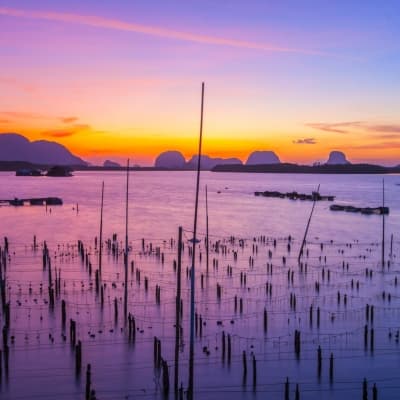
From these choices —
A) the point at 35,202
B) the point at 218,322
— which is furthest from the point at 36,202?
the point at 218,322

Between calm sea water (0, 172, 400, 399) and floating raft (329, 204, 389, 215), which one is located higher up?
floating raft (329, 204, 389, 215)

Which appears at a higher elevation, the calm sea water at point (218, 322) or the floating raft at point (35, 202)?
the floating raft at point (35, 202)

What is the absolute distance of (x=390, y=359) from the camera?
17031mm

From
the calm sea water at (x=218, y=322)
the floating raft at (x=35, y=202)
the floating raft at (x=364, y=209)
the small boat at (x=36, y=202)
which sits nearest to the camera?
the calm sea water at (x=218, y=322)

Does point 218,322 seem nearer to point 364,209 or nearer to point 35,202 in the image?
point 364,209

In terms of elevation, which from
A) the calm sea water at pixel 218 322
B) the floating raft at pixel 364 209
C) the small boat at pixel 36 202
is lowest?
the calm sea water at pixel 218 322

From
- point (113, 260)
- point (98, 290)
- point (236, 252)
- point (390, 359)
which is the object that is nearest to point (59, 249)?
point (113, 260)

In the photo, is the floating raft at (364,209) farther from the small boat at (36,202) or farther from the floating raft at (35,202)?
the small boat at (36,202)

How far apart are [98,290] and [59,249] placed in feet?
46.3

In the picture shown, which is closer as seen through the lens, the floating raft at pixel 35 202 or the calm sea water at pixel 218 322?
the calm sea water at pixel 218 322

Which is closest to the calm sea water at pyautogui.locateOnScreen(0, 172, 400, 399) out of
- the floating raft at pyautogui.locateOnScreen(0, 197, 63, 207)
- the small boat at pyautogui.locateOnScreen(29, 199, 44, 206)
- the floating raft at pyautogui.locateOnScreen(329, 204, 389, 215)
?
the floating raft at pyautogui.locateOnScreen(329, 204, 389, 215)

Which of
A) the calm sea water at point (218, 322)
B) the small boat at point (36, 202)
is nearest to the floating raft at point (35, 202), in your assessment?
the small boat at point (36, 202)

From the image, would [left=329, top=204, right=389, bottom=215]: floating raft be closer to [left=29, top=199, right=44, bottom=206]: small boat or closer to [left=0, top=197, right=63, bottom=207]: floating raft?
[left=0, top=197, right=63, bottom=207]: floating raft

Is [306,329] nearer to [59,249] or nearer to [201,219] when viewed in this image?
[59,249]
